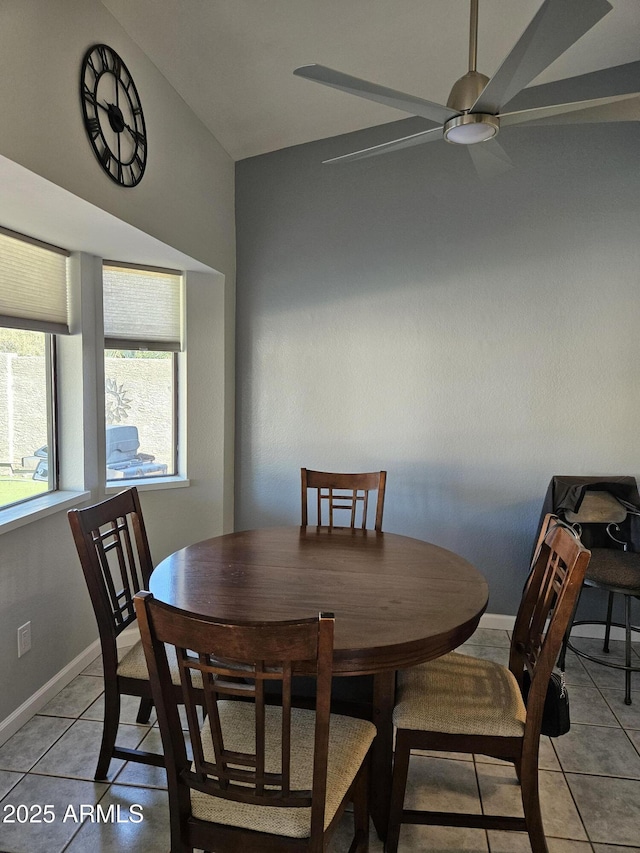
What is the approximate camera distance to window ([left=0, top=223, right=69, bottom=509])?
2473 mm

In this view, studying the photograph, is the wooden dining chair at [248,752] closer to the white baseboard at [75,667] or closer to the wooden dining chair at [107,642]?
the wooden dining chair at [107,642]

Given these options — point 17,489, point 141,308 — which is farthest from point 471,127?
point 17,489

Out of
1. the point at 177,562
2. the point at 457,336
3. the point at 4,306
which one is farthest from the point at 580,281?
the point at 4,306

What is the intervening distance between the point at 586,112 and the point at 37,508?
254 centimetres

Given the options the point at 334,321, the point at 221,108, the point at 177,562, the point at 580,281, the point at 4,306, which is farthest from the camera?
the point at 334,321

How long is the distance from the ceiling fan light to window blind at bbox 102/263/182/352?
1.92m

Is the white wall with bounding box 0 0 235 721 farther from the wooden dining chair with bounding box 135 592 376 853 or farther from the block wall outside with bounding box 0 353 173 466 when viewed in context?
the wooden dining chair with bounding box 135 592 376 853

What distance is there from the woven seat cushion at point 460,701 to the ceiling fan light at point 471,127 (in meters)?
1.70

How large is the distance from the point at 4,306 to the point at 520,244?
2588 millimetres

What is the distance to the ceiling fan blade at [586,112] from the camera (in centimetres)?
177

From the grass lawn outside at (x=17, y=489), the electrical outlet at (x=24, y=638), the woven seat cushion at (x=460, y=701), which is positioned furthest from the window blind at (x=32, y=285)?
the woven seat cushion at (x=460, y=701)

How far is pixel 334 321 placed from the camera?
11.5 feet

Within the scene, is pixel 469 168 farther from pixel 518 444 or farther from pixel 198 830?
pixel 198 830

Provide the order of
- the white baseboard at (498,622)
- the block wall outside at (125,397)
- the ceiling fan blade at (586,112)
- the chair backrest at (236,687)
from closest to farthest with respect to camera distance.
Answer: the chair backrest at (236,687) < the ceiling fan blade at (586,112) < the block wall outside at (125,397) < the white baseboard at (498,622)
